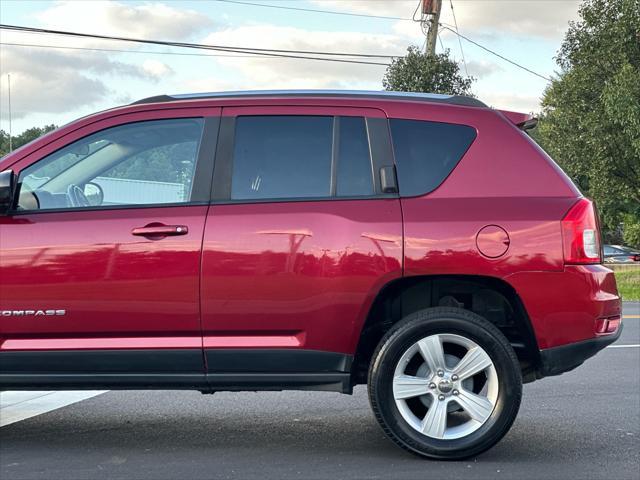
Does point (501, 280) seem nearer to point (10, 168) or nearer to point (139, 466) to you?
point (139, 466)

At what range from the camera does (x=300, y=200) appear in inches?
200

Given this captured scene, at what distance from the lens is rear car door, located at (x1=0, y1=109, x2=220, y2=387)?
4969 mm

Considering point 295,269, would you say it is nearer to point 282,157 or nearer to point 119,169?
point 282,157

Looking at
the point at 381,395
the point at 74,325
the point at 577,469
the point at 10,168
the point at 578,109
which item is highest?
the point at 578,109

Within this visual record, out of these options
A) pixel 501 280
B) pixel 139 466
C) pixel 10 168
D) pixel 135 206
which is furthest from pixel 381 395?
pixel 10 168

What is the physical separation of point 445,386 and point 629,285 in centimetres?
1976

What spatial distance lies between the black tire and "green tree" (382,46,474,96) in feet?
66.6

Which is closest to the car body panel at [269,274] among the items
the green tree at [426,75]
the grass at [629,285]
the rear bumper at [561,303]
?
the rear bumper at [561,303]

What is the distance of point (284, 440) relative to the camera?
5.62 meters

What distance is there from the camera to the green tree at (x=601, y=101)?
34844 mm

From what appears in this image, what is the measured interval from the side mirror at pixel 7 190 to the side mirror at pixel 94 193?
15.1 inches

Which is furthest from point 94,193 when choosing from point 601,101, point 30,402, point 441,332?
point 601,101

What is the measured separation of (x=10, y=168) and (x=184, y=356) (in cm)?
143

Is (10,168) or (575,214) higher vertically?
(10,168)
